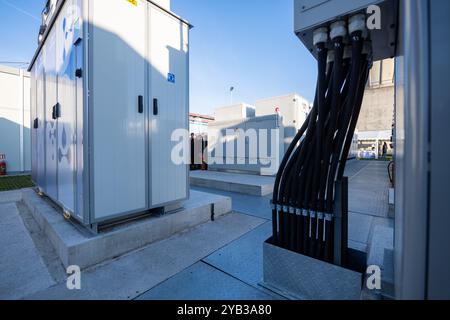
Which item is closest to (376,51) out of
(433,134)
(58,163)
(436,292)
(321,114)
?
(321,114)

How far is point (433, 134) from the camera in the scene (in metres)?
0.71

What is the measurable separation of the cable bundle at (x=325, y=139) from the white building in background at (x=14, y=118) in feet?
38.8

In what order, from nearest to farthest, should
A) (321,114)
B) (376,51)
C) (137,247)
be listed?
(321,114) → (376,51) → (137,247)

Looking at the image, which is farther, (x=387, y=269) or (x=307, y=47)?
(x=307, y=47)

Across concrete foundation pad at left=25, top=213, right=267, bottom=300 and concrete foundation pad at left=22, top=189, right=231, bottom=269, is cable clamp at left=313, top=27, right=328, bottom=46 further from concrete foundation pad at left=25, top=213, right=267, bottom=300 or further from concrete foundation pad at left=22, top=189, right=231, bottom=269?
concrete foundation pad at left=22, top=189, right=231, bottom=269

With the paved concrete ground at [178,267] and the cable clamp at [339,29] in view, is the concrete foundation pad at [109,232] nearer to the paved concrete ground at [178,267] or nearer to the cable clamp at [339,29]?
the paved concrete ground at [178,267]

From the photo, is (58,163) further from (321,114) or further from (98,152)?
(321,114)

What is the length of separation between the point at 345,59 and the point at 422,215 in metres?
1.05

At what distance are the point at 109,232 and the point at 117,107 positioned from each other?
1.25m

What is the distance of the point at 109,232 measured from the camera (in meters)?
2.07

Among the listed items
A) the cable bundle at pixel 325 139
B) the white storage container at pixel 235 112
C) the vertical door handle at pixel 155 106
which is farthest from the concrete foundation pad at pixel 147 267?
the white storage container at pixel 235 112

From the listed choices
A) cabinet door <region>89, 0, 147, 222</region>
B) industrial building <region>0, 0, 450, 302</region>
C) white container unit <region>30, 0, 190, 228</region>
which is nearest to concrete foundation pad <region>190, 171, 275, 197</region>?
industrial building <region>0, 0, 450, 302</region>

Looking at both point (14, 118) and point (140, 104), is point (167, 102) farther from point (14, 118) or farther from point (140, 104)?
point (14, 118)

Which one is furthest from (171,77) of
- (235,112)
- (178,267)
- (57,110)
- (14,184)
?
(235,112)
